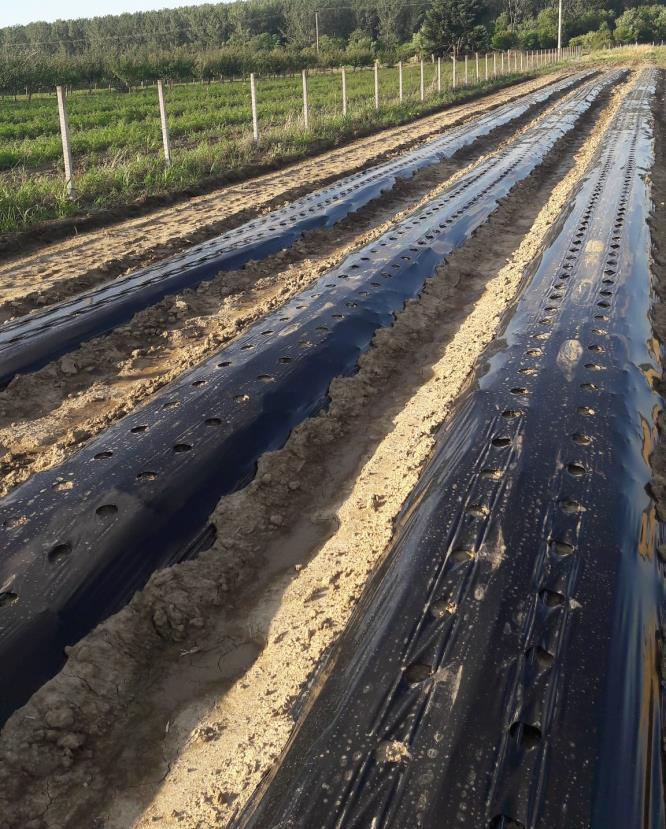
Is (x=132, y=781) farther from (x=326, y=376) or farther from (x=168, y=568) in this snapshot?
(x=326, y=376)

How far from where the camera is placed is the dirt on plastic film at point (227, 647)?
2.15m

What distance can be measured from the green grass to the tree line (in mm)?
9724

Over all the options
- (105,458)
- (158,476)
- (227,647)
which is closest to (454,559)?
(227,647)

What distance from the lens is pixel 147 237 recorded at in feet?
27.9

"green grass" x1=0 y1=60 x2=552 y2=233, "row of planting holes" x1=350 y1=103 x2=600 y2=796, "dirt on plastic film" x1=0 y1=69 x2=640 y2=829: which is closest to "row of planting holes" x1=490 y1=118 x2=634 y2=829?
"row of planting holes" x1=350 y1=103 x2=600 y2=796

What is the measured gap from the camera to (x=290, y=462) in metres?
3.81

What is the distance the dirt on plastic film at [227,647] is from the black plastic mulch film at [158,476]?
0.35 ft

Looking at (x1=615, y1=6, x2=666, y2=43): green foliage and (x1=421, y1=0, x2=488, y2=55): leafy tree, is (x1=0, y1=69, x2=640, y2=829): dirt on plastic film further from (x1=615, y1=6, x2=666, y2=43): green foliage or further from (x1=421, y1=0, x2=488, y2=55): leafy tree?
(x1=615, y1=6, x2=666, y2=43): green foliage

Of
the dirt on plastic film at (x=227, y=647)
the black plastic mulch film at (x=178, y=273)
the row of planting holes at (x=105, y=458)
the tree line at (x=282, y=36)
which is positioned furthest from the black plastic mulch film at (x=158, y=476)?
the tree line at (x=282, y=36)

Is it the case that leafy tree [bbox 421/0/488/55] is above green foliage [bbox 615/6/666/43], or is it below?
below

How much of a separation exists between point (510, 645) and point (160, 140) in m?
17.7

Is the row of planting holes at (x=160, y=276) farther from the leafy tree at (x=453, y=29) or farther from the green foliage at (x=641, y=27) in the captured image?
the green foliage at (x=641, y=27)

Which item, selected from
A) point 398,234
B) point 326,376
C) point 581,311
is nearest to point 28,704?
point 326,376

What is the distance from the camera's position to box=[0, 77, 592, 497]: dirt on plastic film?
4.25 meters
